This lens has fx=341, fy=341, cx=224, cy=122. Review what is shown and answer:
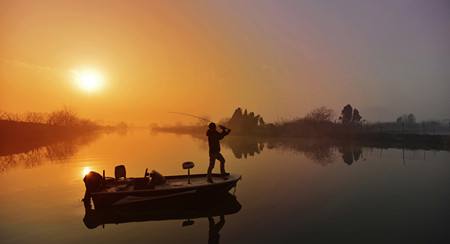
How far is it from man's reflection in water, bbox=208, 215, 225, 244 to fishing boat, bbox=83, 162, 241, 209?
5.26 feet

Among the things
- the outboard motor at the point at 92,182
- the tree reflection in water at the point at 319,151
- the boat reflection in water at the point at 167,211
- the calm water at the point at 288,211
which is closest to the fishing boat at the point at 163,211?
the boat reflection in water at the point at 167,211

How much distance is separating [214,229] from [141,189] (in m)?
4.15

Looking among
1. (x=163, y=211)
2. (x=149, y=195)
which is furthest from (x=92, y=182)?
(x=163, y=211)

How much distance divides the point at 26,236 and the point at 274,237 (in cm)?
817

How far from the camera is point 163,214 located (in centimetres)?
1375

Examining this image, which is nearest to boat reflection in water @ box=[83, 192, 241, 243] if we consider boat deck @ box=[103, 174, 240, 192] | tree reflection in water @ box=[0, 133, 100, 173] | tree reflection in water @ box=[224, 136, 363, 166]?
boat deck @ box=[103, 174, 240, 192]

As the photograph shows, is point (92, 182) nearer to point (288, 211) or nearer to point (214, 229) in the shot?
point (214, 229)

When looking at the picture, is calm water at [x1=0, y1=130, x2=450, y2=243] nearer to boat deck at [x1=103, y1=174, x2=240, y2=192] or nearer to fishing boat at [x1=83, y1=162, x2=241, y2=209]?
fishing boat at [x1=83, y1=162, x2=241, y2=209]

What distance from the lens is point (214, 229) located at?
38.2 feet

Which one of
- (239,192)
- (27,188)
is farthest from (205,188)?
(27,188)

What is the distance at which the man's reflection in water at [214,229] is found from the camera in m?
10.6

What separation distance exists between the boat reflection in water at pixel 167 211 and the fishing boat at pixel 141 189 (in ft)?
0.87

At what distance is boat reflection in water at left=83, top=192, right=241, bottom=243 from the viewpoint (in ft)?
42.8

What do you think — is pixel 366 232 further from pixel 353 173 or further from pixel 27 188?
pixel 27 188
